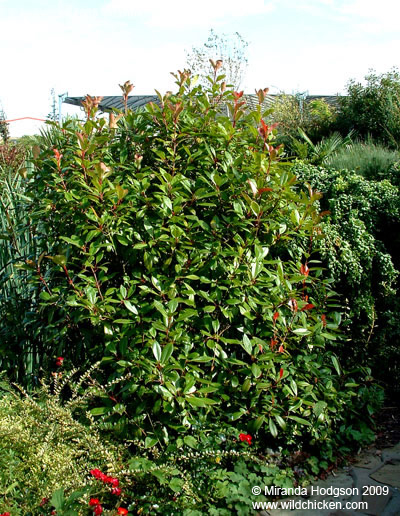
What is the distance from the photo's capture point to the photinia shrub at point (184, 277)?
2.86m

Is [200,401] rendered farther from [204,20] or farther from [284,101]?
[204,20]

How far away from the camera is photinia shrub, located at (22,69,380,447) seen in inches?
113

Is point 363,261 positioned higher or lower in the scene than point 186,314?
lower

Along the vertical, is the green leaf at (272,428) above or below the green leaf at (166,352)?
below

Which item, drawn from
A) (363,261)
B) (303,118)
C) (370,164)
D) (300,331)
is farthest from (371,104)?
(300,331)

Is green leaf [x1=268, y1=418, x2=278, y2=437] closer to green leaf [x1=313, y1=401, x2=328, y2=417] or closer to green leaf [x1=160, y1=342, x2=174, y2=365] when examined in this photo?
green leaf [x1=313, y1=401, x2=328, y2=417]

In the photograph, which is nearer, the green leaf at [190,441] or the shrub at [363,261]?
the green leaf at [190,441]

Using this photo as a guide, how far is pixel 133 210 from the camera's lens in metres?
2.97

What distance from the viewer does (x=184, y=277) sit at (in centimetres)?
292

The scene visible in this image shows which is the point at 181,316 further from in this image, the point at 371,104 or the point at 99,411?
the point at 371,104

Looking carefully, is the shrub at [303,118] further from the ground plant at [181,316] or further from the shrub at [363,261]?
the ground plant at [181,316]

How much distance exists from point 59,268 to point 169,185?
80 centimetres

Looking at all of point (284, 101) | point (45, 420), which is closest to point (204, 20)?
point (284, 101)

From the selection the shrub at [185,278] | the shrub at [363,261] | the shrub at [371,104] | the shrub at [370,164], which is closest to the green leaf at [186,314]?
the shrub at [185,278]
